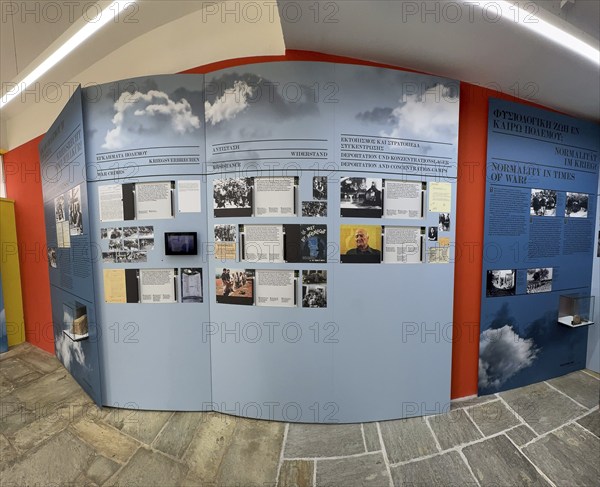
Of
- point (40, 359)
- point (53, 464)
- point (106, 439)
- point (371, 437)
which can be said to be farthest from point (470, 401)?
point (40, 359)

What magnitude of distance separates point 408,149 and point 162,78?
208 cm

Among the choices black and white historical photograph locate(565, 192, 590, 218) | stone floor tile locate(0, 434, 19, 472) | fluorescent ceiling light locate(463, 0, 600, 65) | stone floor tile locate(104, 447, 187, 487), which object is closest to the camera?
fluorescent ceiling light locate(463, 0, 600, 65)

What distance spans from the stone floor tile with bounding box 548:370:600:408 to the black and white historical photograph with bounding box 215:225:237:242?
3.63 meters

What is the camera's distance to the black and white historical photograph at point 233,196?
1788 millimetres

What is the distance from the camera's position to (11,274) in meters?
3.47

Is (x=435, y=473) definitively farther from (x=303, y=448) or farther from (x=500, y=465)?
(x=303, y=448)

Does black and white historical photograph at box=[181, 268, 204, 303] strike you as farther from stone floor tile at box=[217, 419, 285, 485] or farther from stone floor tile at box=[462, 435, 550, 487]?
stone floor tile at box=[462, 435, 550, 487]

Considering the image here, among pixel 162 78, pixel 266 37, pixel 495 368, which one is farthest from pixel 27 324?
pixel 495 368

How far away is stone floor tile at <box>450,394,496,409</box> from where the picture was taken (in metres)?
2.11

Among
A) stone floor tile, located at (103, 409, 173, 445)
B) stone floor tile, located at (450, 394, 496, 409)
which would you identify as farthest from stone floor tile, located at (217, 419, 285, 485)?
stone floor tile, located at (450, 394, 496, 409)

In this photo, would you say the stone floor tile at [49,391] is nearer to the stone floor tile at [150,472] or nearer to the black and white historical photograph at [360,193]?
the stone floor tile at [150,472]

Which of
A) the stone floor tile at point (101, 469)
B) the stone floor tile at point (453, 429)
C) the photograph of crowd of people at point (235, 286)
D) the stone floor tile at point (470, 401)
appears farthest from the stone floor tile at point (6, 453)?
the stone floor tile at point (470, 401)

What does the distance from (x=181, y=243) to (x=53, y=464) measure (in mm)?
1810

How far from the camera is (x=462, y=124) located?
2053 mm
